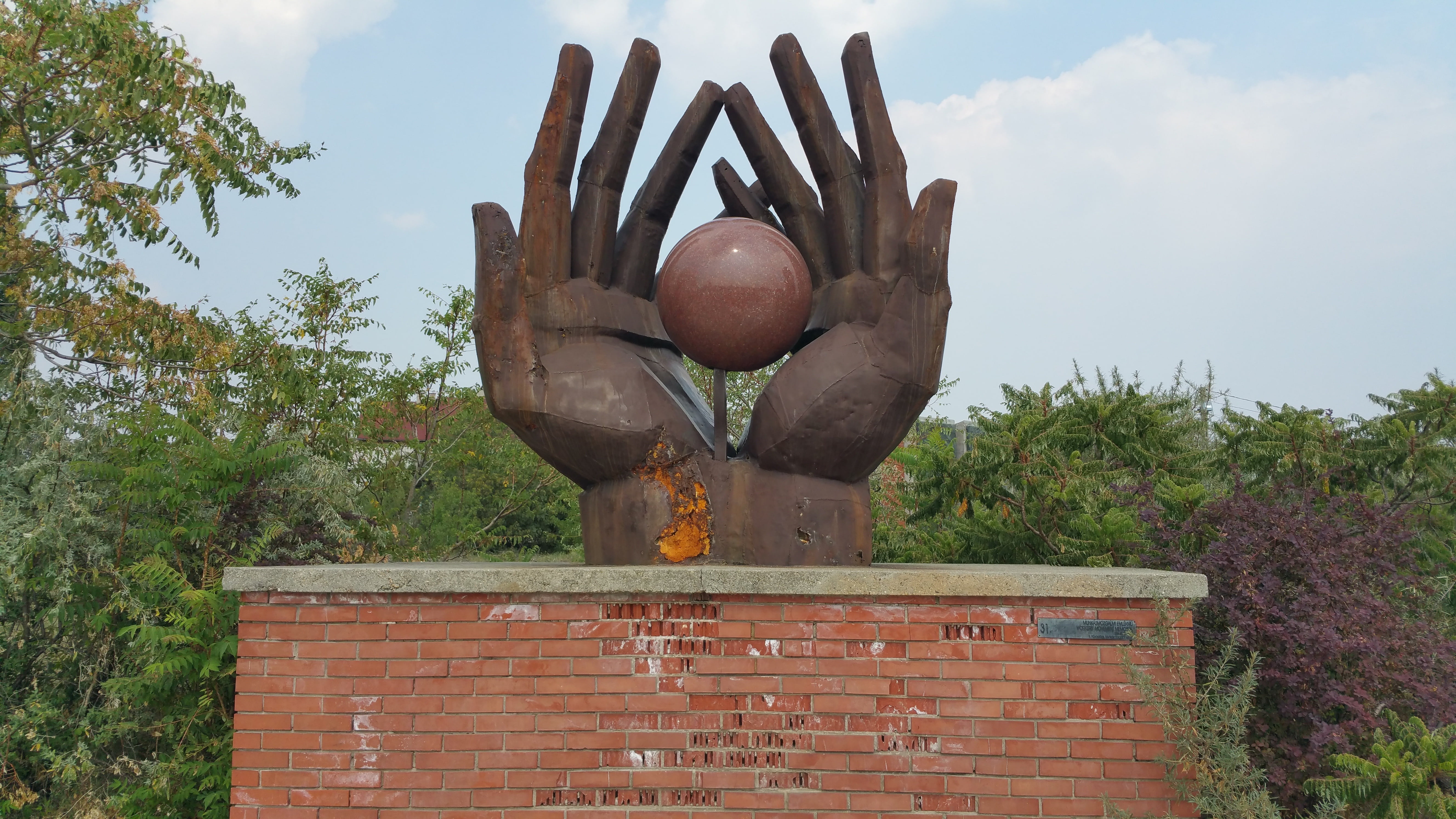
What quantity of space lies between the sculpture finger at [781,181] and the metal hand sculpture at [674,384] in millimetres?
219

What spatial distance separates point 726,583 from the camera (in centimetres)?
470

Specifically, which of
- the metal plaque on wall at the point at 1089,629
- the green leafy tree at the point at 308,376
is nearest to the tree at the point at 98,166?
the green leafy tree at the point at 308,376

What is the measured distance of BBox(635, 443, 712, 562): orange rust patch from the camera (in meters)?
5.81

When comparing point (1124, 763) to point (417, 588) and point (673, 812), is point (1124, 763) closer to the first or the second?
point (673, 812)

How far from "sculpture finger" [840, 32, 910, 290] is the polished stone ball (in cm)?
48

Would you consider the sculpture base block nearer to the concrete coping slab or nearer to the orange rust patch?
the orange rust patch

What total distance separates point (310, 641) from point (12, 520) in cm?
326

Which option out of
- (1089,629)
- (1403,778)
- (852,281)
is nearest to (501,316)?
(852,281)

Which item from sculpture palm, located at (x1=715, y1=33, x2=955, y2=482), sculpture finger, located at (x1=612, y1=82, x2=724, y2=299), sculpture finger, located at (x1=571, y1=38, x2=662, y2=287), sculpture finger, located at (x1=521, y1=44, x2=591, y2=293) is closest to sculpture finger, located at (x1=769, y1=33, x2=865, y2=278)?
sculpture palm, located at (x1=715, y1=33, x2=955, y2=482)

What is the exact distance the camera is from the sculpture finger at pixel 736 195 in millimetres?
7355

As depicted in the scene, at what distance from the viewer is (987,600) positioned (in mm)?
4758

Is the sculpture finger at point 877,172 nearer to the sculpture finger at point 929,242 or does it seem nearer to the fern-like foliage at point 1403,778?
the sculpture finger at point 929,242

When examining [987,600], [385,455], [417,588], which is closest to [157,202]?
[385,455]

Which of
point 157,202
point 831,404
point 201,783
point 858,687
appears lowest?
point 201,783
